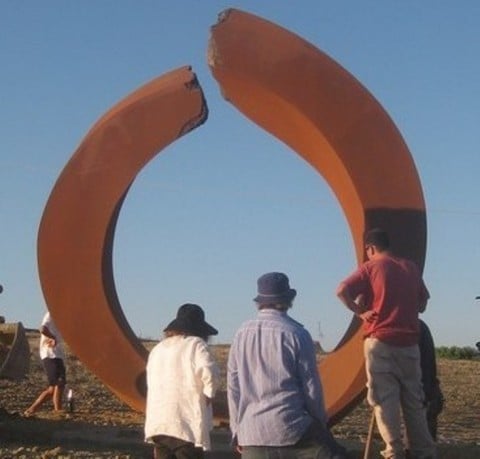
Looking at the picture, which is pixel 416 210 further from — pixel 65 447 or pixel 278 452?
pixel 278 452

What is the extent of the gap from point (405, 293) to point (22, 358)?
762 centimetres

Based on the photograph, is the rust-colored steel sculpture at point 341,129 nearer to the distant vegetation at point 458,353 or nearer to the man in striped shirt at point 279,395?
the man in striped shirt at point 279,395

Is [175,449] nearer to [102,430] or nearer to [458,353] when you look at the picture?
[102,430]

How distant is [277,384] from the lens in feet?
20.3

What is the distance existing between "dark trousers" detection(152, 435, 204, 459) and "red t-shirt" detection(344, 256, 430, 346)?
5.25ft

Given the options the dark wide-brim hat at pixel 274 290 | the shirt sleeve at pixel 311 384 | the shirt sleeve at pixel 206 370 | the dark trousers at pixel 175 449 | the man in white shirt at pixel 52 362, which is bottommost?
the dark trousers at pixel 175 449

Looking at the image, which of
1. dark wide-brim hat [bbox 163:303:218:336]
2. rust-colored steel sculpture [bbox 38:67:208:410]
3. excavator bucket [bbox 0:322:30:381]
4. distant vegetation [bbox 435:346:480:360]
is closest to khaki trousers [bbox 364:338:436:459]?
dark wide-brim hat [bbox 163:303:218:336]

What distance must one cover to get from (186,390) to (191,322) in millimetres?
424

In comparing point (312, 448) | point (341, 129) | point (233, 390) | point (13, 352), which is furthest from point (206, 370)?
point (13, 352)

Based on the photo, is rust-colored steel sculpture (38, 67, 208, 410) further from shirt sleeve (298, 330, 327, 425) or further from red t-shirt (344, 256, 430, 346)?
shirt sleeve (298, 330, 327, 425)

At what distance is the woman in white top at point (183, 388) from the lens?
7.36 metres

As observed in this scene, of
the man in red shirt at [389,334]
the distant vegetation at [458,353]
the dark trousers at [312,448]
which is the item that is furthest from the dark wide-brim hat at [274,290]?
the distant vegetation at [458,353]

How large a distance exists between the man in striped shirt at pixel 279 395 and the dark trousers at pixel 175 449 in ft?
3.58

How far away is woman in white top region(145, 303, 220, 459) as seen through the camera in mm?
7359
